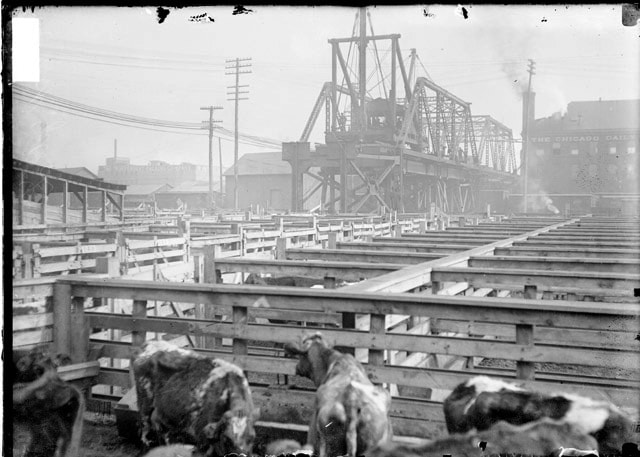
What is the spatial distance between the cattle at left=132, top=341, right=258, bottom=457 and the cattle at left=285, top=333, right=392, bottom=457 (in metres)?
0.55

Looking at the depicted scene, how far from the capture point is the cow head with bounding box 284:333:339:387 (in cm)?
464

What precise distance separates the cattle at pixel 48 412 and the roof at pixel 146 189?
65.2 metres

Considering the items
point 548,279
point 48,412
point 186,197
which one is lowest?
point 48,412

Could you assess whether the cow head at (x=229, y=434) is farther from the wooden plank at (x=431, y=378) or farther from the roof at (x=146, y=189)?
the roof at (x=146, y=189)

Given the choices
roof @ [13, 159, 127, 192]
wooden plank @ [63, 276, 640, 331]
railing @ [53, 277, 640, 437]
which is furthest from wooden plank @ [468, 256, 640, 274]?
roof @ [13, 159, 127, 192]

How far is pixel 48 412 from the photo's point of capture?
15.6 ft

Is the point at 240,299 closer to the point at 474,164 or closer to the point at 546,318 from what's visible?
the point at 546,318

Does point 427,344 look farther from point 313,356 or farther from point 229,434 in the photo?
point 229,434

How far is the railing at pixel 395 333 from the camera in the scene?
15.5ft

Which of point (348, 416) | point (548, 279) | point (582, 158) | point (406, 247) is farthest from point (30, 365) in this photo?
point (582, 158)

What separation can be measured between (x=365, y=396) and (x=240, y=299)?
1.85 m

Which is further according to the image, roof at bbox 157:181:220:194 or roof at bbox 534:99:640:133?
roof at bbox 157:181:220:194

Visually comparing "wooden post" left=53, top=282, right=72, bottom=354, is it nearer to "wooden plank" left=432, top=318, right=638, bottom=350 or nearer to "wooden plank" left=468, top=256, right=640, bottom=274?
"wooden plank" left=432, top=318, right=638, bottom=350

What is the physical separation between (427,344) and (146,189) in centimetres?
7001
